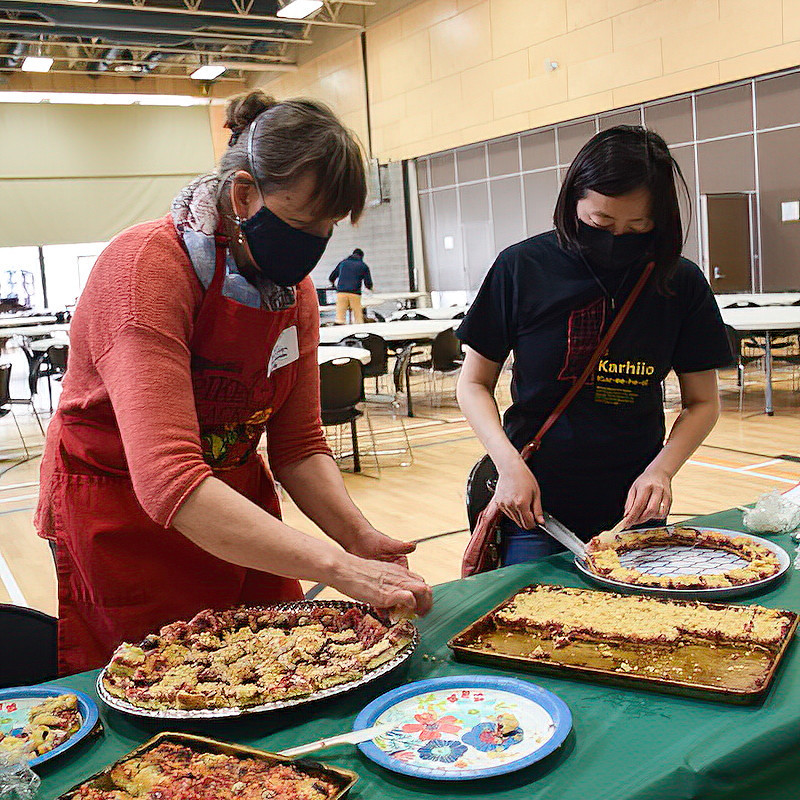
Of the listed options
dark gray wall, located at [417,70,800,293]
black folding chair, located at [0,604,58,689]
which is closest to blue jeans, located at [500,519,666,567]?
black folding chair, located at [0,604,58,689]

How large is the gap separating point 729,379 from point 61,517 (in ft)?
30.5

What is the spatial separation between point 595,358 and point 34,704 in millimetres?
1244

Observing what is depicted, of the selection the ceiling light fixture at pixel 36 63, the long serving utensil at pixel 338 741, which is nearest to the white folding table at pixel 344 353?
the long serving utensil at pixel 338 741

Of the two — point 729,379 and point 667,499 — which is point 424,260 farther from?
point 667,499

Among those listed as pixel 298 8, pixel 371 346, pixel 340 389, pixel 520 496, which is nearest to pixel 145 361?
pixel 520 496

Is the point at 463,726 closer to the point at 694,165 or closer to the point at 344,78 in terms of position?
the point at 694,165

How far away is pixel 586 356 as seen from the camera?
1.96 meters

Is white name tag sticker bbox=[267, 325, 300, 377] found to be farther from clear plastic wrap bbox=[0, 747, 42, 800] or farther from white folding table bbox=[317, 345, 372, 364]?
white folding table bbox=[317, 345, 372, 364]

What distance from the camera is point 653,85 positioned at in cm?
1121

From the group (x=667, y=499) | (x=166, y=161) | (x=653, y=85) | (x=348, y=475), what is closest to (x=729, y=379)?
(x=653, y=85)

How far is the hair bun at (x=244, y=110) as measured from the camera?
1.38 meters

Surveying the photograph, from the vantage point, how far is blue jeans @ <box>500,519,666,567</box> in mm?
1944

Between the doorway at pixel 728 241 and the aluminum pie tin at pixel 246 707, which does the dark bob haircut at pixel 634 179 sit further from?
the doorway at pixel 728 241

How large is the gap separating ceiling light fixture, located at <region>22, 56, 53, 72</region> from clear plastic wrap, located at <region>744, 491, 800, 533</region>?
54.8 feet
